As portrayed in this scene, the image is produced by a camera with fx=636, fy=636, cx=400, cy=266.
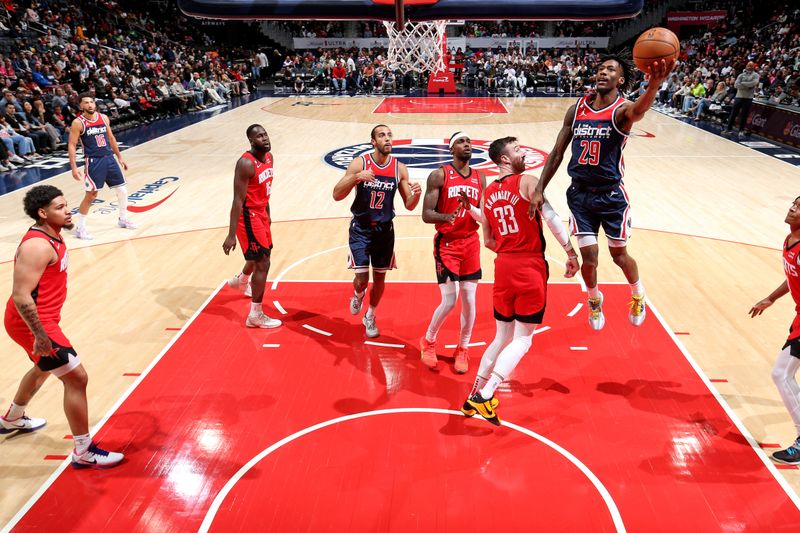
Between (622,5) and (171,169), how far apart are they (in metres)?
9.26

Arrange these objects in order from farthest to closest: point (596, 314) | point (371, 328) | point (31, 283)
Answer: point (371, 328)
point (596, 314)
point (31, 283)

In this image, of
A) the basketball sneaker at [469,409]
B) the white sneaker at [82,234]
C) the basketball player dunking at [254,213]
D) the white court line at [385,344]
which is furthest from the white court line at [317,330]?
the white sneaker at [82,234]

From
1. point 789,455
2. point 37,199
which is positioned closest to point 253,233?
point 37,199

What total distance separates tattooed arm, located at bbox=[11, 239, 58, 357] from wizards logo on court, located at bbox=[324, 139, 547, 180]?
8.19 meters

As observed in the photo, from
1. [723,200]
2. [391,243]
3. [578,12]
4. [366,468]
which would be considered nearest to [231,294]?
[391,243]

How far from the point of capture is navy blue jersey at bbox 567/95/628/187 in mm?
4441

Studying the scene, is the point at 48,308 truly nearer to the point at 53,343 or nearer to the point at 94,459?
the point at 53,343

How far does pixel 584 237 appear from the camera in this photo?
4762 mm

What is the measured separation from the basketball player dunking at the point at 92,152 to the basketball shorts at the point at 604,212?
19.3 feet

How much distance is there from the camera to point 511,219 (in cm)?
407

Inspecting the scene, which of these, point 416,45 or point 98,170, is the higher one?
point 416,45

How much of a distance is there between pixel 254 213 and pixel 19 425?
240cm

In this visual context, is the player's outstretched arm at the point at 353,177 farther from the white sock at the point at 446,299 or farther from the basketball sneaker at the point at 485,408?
the basketball sneaker at the point at 485,408

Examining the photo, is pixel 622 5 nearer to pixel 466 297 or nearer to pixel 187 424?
pixel 466 297
